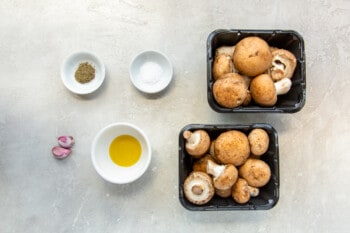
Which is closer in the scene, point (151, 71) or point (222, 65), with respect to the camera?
point (222, 65)

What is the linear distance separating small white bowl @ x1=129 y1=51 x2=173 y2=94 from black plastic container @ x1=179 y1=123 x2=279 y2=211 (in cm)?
18

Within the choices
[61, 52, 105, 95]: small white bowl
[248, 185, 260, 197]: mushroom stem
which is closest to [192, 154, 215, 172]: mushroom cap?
[248, 185, 260, 197]: mushroom stem

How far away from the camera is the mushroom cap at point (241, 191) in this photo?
1.04 m

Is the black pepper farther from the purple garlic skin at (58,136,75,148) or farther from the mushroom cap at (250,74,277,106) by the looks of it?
the mushroom cap at (250,74,277,106)

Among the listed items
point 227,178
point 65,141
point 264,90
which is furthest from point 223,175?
point 65,141

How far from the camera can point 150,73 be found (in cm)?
119

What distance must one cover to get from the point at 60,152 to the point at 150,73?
0.35m

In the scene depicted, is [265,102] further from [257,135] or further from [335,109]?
[335,109]

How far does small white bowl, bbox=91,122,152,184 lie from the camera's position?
3.67 feet

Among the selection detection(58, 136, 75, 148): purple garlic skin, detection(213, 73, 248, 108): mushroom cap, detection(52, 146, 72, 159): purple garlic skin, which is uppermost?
detection(213, 73, 248, 108): mushroom cap

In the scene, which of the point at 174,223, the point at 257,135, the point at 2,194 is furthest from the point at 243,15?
the point at 2,194

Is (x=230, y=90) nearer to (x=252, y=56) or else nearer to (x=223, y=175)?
(x=252, y=56)

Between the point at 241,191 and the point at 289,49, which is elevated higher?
the point at 289,49

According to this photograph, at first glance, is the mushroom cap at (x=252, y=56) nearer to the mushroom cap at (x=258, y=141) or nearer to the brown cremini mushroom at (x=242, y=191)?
the mushroom cap at (x=258, y=141)
